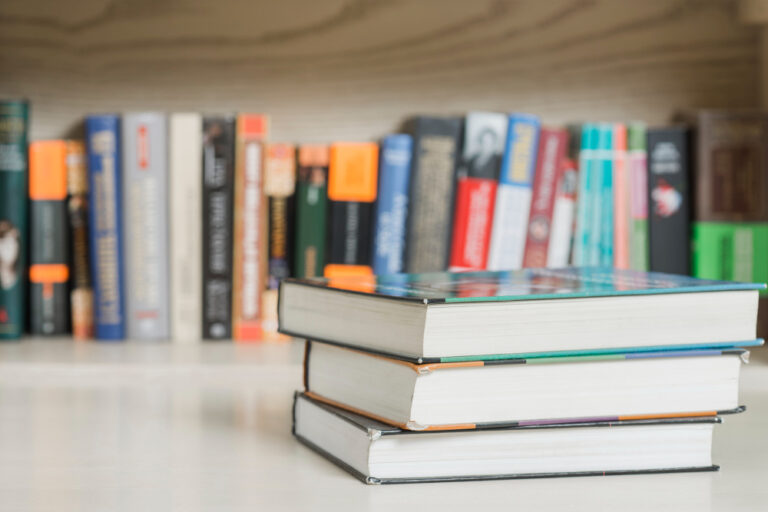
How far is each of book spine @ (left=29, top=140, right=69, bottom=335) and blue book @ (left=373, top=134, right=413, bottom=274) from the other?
0.40m

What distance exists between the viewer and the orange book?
1132 mm

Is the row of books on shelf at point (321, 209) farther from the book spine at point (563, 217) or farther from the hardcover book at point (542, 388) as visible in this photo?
the hardcover book at point (542, 388)

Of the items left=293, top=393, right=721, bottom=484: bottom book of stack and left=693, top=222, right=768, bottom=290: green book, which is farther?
left=693, top=222, right=768, bottom=290: green book

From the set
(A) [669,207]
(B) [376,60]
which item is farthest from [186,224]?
(A) [669,207]

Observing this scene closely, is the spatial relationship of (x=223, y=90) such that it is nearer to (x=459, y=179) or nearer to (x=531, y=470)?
(x=459, y=179)

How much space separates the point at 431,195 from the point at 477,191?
0.20 ft

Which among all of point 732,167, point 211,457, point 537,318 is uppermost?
point 732,167

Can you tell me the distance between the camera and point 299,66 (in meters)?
1.25

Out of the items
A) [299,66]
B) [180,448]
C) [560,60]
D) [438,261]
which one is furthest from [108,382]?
[560,60]

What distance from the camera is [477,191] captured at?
114cm

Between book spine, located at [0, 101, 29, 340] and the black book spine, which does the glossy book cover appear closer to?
the black book spine

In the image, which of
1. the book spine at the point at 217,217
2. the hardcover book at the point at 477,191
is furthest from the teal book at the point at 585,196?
the book spine at the point at 217,217

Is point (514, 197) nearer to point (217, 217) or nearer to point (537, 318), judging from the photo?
point (217, 217)

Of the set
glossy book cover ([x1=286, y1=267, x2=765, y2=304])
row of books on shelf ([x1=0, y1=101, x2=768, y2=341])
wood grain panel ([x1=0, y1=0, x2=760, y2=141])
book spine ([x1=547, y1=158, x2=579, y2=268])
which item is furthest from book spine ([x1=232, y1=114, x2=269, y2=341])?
glossy book cover ([x1=286, y1=267, x2=765, y2=304])
